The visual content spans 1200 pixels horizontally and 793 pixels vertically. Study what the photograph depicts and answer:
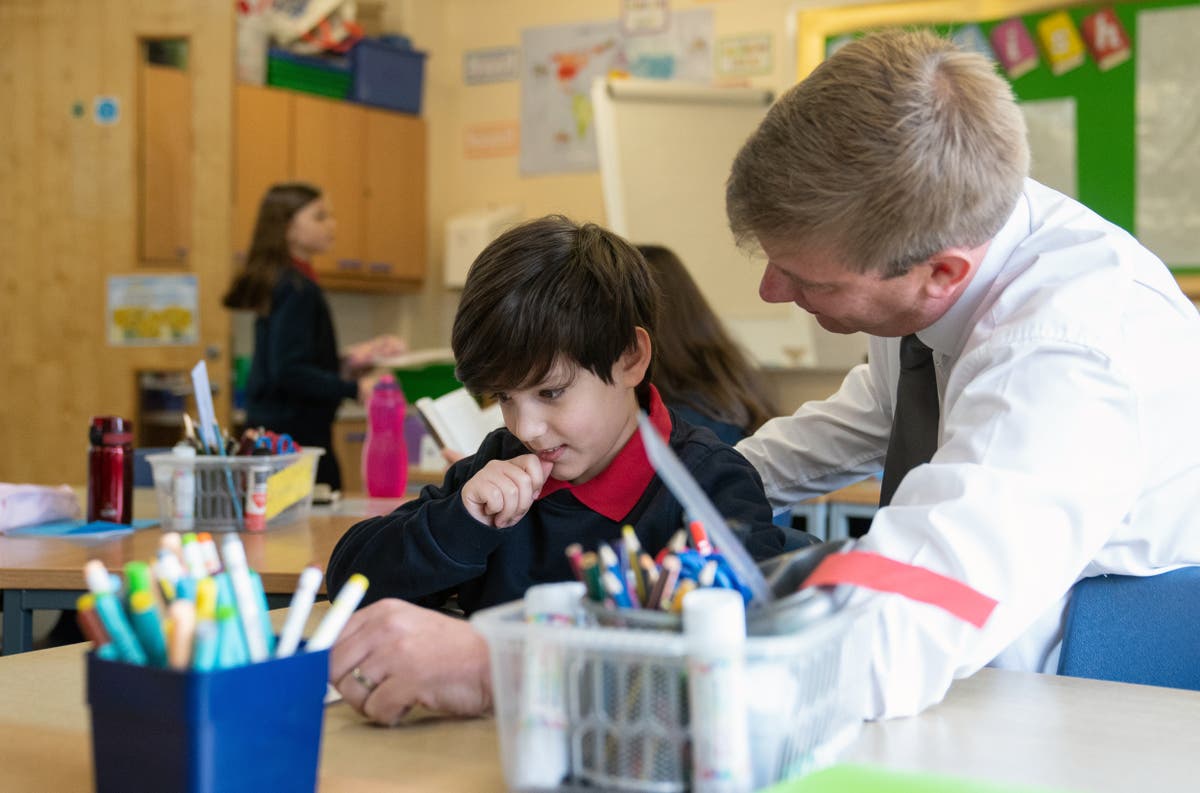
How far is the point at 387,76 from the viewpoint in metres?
5.91

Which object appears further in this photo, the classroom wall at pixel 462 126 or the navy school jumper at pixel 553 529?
the classroom wall at pixel 462 126

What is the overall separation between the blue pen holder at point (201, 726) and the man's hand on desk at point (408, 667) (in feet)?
0.58

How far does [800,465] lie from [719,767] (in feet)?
3.66

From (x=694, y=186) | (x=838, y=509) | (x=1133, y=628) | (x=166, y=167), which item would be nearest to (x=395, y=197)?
(x=166, y=167)

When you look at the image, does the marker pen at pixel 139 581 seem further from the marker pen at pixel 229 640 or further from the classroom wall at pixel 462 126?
the classroom wall at pixel 462 126

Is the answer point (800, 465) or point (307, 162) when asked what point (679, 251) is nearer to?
point (307, 162)

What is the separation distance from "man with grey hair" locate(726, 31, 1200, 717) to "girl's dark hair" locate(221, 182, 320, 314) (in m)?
3.24

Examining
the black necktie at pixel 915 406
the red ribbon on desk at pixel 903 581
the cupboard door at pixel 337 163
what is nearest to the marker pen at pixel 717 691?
the red ribbon on desk at pixel 903 581

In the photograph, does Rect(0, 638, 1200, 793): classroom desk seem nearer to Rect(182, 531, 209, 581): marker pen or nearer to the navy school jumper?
Rect(182, 531, 209, 581): marker pen

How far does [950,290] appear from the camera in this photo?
3.95ft

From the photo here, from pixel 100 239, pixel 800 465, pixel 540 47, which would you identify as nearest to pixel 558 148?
pixel 540 47

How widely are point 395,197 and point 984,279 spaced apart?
198 inches

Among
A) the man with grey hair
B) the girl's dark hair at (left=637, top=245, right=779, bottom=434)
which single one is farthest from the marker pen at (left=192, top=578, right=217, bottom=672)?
the girl's dark hair at (left=637, top=245, right=779, bottom=434)

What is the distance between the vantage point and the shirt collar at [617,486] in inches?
52.7
